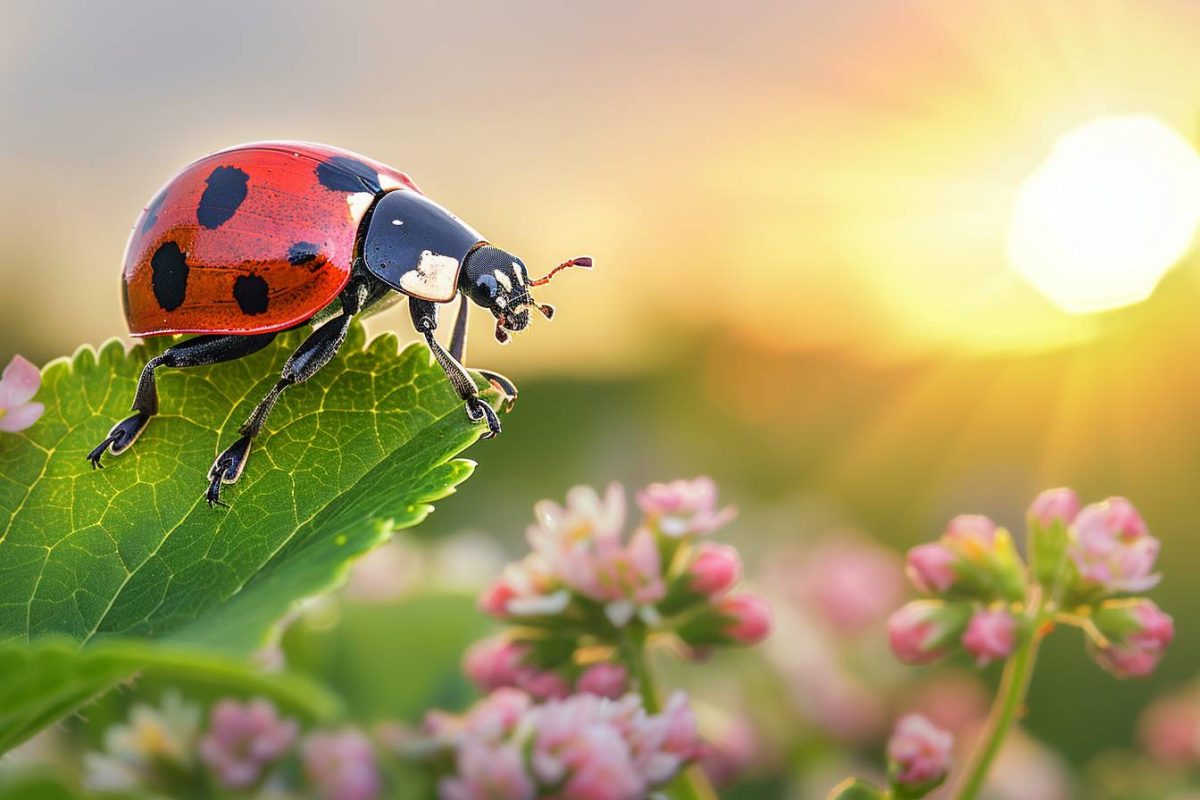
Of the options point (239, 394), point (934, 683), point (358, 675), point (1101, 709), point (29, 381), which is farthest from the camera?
point (1101, 709)

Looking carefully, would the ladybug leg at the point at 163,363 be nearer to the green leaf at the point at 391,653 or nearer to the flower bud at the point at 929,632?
the green leaf at the point at 391,653

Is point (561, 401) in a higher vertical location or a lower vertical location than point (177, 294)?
lower

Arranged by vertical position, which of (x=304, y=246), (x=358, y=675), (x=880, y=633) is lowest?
(x=880, y=633)

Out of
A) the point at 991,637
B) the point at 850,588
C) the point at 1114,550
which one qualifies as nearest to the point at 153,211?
the point at 991,637

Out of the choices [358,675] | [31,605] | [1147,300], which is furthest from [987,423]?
[31,605]

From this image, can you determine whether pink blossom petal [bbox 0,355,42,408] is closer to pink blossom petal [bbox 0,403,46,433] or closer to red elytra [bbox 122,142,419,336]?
pink blossom petal [bbox 0,403,46,433]

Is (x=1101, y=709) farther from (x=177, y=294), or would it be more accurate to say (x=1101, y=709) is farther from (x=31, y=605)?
(x=31, y=605)

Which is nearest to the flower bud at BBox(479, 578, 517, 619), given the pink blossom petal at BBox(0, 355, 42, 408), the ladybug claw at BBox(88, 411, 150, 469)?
the ladybug claw at BBox(88, 411, 150, 469)
